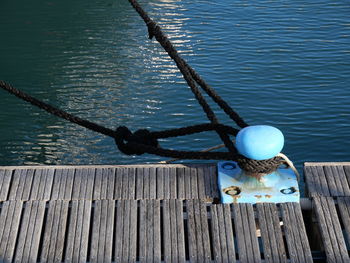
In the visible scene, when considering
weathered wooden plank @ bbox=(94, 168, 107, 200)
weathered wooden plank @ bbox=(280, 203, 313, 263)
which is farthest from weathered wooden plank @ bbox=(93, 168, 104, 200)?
weathered wooden plank @ bbox=(280, 203, 313, 263)

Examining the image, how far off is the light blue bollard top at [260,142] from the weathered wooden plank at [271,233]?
2.16ft

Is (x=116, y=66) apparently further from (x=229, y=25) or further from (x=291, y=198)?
(x=291, y=198)

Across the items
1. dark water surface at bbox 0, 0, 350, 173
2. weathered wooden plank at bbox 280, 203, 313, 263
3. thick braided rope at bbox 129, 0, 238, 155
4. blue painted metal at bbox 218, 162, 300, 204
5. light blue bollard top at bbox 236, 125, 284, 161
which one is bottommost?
weathered wooden plank at bbox 280, 203, 313, 263

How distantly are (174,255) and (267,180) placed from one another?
1.65 m

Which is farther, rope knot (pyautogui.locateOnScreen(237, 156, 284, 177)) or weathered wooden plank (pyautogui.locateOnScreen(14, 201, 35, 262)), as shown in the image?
rope knot (pyautogui.locateOnScreen(237, 156, 284, 177))

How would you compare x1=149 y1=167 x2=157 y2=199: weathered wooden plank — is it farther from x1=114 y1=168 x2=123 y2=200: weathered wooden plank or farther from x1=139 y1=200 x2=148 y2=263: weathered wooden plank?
x1=114 y1=168 x2=123 y2=200: weathered wooden plank

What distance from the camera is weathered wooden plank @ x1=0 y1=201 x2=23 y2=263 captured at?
7.03 metres

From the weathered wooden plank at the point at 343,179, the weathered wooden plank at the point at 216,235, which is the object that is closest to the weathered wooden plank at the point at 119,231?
the weathered wooden plank at the point at 216,235

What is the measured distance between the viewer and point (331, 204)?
7535mm

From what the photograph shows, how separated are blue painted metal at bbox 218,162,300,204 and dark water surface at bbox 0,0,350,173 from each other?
6386mm

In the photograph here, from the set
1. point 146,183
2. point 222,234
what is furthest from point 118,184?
point 222,234

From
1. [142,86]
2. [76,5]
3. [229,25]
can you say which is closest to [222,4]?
[229,25]

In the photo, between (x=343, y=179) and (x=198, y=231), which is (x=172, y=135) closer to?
(x=198, y=231)

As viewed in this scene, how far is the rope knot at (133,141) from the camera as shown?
8102 millimetres
